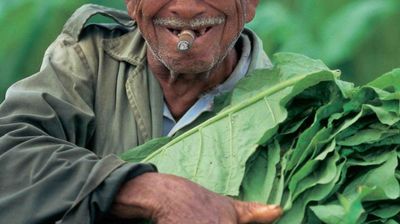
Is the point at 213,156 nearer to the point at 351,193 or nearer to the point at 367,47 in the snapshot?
the point at 351,193

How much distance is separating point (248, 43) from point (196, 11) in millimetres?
448

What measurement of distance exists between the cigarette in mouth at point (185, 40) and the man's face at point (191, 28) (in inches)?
0.6

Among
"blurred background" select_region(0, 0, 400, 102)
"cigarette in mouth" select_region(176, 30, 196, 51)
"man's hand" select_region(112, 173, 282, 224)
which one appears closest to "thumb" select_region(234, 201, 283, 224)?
"man's hand" select_region(112, 173, 282, 224)

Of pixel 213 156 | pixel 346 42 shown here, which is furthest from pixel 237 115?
pixel 346 42

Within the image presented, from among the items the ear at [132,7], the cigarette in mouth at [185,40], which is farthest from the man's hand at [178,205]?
the ear at [132,7]

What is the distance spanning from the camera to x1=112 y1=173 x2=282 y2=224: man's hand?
3391 millimetres

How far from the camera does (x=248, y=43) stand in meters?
4.27

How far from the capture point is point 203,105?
13.5 ft

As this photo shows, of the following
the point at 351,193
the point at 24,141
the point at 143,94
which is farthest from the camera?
the point at 143,94

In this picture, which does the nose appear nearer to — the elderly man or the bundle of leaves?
the elderly man

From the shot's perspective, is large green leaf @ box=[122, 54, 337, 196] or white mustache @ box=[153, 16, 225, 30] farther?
white mustache @ box=[153, 16, 225, 30]

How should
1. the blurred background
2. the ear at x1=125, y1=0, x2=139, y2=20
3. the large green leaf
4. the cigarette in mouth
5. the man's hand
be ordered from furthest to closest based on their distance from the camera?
the blurred background → the ear at x1=125, y1=0, x2=139, y2=20 → the cigarette in mouth → the large green leaf → the man's hand

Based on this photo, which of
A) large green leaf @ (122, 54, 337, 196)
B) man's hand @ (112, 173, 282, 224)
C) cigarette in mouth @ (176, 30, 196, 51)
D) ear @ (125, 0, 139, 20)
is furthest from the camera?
ear @ (125, 0, 139, 20)

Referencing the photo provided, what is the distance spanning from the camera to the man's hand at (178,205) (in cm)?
339
